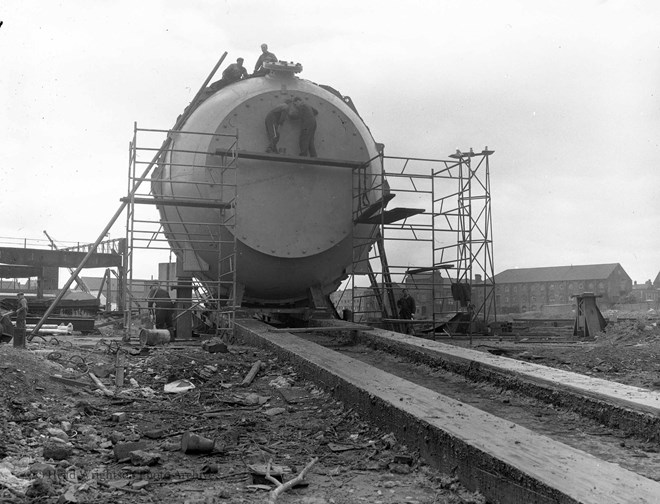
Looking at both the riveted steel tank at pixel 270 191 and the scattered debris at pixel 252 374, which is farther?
the riveted steel tank at pixel 270 191

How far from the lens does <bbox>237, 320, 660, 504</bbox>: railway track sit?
267 cm

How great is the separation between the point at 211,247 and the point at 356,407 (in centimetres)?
624

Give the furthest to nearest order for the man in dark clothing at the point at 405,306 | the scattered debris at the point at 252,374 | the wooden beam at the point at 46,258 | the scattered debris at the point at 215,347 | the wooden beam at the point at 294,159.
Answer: the wooden beam at the point at 46,258, the man in dark clothing at the point at 405,306, the wooden beam at the point at 294,159, the scattered debris at the point at 215,347, the scattered debris at the point at 252,374

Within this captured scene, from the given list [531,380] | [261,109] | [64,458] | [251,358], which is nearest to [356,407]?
[531,380]

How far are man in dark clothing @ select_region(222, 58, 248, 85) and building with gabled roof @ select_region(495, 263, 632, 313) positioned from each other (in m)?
59.7

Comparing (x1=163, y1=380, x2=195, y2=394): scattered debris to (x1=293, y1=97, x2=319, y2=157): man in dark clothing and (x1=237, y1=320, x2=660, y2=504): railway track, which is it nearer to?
(x1=237, y1=320, x2=660, y2=504): railway track

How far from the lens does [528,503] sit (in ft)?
8.63

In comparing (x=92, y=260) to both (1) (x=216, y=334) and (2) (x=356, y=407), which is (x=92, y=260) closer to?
(1) (x=216, y=334)

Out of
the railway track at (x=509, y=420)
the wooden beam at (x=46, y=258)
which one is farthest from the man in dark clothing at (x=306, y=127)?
the wooden beam at (x=46, y=258)

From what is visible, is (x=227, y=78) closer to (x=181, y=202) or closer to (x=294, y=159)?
(x=294, y=159)

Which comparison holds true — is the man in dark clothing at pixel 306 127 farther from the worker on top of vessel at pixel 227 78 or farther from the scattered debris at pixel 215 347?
the scattered debris at pixel 215 347

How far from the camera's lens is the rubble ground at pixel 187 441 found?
3.08m

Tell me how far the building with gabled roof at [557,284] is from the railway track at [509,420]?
63831mm

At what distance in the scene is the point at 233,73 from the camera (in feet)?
37.0
